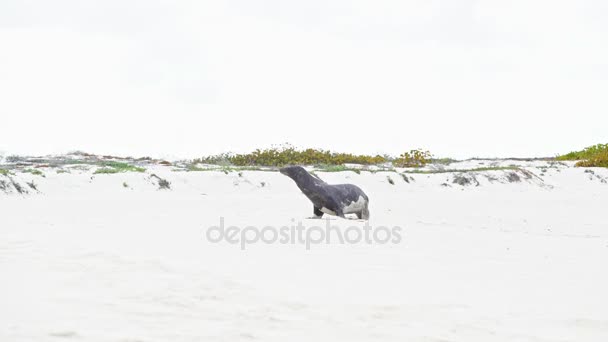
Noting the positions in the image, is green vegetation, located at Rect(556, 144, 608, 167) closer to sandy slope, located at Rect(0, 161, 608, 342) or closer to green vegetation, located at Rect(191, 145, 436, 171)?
green vegetation, located at Rect(191, 145, 436, 171)

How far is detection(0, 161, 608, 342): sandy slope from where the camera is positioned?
3139 millimetres

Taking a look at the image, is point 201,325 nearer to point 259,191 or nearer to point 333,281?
point 333,281

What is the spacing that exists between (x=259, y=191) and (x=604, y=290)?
10.3 meters

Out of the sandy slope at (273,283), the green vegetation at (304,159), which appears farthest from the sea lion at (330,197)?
the green vegetation at (304,159)

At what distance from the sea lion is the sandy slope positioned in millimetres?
679

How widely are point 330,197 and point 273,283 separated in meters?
4.91

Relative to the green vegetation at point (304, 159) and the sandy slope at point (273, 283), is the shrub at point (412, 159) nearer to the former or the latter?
the green vegetation at point (304, 159)

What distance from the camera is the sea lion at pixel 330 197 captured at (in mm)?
9109

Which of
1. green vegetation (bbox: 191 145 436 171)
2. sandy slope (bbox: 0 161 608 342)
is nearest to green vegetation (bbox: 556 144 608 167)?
green vegetation (bbox: 191 145 436 171)

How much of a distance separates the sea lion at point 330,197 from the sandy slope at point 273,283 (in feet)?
2.23

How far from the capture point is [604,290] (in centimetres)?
452

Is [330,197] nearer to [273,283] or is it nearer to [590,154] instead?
[273,283]

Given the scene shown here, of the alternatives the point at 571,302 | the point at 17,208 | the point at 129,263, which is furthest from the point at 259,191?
the point at 571,302

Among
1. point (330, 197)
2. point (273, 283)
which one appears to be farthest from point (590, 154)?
point (273, 283)
